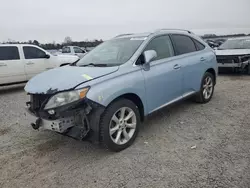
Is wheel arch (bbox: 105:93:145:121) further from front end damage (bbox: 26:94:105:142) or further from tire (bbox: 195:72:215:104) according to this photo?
tire (bbox: 195:72:215:104)

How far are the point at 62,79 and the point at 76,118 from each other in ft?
1.91

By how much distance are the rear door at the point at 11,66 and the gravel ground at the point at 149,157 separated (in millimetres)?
4018

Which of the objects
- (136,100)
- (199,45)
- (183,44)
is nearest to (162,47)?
(183,44)

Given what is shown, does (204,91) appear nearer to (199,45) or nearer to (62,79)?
(199,45)

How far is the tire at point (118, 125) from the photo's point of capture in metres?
3.17

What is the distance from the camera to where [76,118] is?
316 centimetres

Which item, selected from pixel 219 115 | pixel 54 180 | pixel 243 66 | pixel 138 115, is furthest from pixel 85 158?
pixel 243 66

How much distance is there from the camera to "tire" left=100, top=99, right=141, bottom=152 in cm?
317

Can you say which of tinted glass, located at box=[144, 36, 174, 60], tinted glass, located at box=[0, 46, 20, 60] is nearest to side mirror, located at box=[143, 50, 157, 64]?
tinted glass, located at box=[144, 36, 174, 60]

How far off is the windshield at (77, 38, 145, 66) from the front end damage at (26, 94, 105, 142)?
0.97m

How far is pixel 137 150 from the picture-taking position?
11.4ft

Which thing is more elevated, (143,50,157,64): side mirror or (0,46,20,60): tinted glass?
(0,46,20,60): tinted glass

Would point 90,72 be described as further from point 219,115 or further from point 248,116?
point 248,116

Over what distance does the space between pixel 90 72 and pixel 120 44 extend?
1164 millimetres
